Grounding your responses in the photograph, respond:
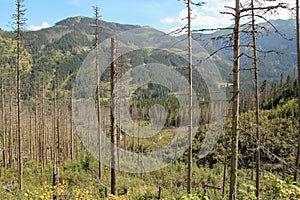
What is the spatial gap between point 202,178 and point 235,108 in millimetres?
23132

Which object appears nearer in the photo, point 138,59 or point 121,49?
point 121,49

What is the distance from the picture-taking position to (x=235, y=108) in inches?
249

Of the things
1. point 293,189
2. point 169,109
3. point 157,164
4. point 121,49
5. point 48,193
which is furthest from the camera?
point 169,109

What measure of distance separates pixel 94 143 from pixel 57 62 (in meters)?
145

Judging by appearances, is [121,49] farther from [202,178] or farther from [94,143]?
[94,143]

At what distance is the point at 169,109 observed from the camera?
2874 inches

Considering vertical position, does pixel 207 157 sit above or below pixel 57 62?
below

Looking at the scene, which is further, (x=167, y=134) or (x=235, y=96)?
(x=167, y=134)

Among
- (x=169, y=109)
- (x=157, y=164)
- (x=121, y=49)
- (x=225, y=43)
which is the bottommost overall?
(x=157, y=164)

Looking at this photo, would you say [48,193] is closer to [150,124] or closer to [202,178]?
[202,178]

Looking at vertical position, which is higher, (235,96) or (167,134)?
(235,96)

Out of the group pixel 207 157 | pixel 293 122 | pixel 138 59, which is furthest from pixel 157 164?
pixel 138 59

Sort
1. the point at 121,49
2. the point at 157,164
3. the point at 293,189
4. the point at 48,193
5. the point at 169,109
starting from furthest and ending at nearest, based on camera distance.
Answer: the point at 169,109
the point at 157,164
the point at 121,49
the point at 48,193
the point at 293,189

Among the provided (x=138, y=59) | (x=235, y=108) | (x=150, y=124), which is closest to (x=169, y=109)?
(x=150, y=124)
